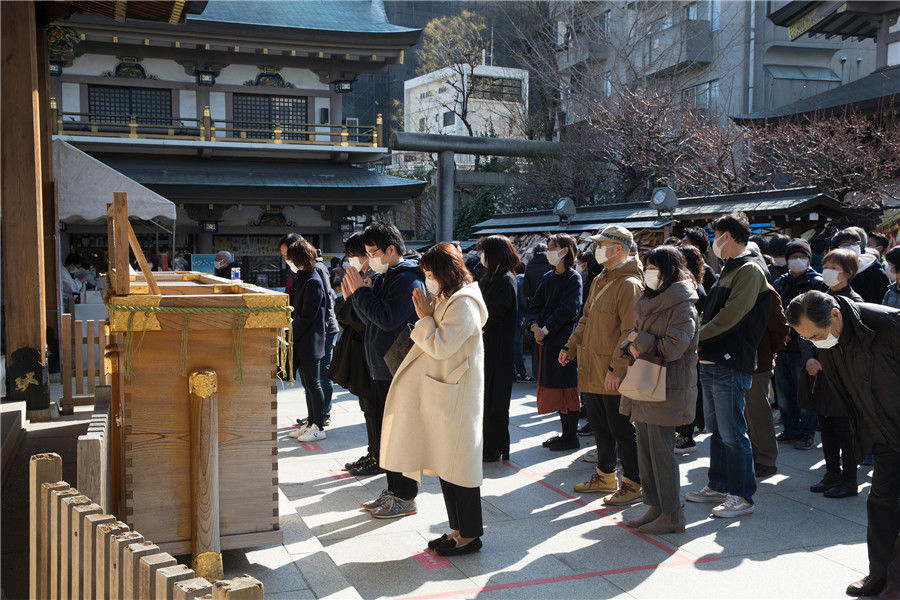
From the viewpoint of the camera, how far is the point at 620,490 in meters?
5.68

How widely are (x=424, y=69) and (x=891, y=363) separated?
37.7 m

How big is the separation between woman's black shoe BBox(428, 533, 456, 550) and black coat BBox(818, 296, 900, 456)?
2.30m

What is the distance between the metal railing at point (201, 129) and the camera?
2003cm

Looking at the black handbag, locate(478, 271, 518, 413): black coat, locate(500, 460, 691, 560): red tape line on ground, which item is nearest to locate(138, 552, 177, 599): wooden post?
the black handbag

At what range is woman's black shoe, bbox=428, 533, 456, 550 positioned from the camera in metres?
4.70

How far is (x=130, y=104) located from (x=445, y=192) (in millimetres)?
9198

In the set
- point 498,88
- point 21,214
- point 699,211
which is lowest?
point 21,214

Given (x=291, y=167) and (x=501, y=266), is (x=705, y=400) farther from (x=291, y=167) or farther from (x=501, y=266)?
(x=291, y=167)

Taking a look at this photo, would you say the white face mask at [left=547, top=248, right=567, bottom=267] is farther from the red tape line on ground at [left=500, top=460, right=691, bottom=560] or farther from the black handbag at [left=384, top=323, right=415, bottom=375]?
the black handbag at [left=384, top=323, right=415, bottom=375]

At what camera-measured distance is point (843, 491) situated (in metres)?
5.82

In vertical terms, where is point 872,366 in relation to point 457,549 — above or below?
above

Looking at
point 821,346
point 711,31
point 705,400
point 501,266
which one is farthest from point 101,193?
point 711,31

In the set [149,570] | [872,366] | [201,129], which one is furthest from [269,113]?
[149,570]

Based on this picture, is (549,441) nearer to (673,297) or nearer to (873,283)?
(673,297)
